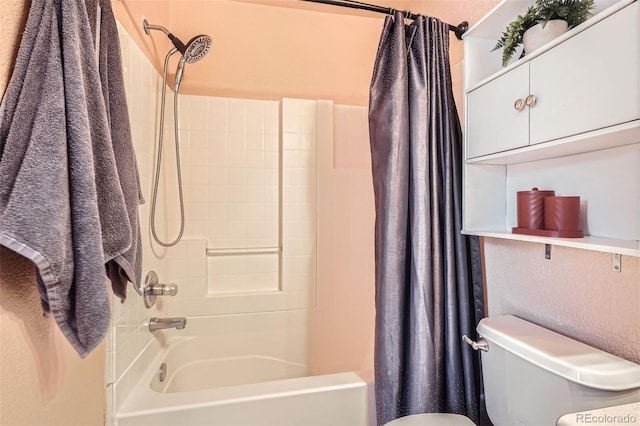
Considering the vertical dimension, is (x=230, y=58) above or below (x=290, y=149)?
above

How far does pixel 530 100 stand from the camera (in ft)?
2.89

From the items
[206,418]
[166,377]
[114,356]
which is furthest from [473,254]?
[166,377]

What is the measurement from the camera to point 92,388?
0.99 meters

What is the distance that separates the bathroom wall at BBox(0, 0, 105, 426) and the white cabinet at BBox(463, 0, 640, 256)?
4.09 ft

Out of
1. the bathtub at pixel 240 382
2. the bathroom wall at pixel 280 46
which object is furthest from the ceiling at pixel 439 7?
the bathtub at pixel 240 382

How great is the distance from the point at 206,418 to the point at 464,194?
1.23 metres

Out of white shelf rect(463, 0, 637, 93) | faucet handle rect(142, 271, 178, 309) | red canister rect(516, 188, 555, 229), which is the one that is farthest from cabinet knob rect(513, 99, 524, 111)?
faucet handle rect(142, 271, 178, 309)

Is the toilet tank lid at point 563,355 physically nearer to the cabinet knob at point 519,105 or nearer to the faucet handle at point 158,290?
the cabinet knob at point 519,105

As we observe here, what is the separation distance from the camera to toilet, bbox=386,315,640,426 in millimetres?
731

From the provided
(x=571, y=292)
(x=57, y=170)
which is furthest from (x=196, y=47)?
(x=571, y=292)

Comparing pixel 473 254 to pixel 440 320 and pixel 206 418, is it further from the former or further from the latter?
pixel 206 418

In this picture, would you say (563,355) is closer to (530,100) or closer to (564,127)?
(564,127)

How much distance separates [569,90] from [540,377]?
735mm

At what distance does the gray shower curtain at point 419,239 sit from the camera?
113 centimetres
